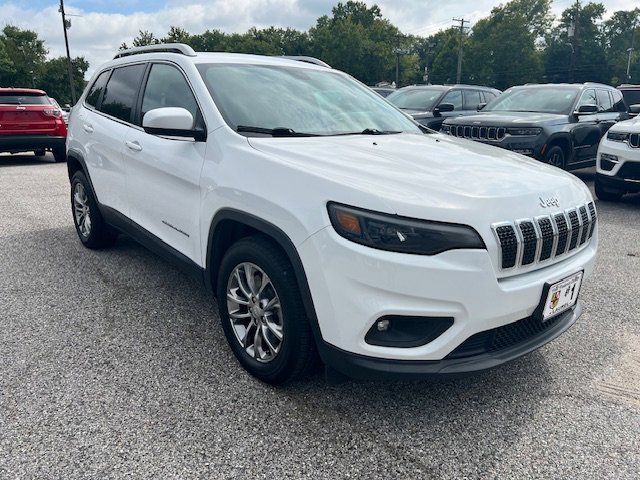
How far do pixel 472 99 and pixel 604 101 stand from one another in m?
2.81

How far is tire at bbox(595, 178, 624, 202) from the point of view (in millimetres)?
7668

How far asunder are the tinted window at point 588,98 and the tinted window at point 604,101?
182 millimetres

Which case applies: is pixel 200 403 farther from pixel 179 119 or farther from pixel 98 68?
pixel 98 68

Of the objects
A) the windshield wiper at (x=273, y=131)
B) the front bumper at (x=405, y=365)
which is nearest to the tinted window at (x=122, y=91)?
the windshield wiper at (x=273, y=131)

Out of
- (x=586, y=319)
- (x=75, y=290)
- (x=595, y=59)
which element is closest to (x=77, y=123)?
(x=75, y=290)

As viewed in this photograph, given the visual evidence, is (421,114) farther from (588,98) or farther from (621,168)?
(621,168)

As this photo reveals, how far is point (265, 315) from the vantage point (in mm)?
2602

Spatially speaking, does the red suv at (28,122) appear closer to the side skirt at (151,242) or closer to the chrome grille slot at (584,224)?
the side skirt at (151,242)

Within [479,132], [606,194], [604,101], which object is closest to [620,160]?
[606,194]

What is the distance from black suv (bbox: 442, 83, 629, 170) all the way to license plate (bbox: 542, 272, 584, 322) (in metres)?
5.57

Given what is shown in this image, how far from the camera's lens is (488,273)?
82.9 inches

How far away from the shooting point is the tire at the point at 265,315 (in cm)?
237

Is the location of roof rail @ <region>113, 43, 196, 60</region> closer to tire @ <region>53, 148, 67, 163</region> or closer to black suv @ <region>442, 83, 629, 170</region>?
black suv @ <region>442, 83, 629, 170</region>

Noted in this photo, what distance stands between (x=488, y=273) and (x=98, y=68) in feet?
13.6
